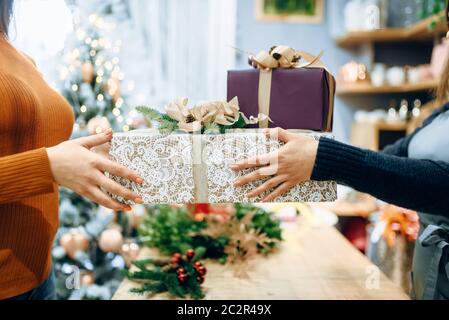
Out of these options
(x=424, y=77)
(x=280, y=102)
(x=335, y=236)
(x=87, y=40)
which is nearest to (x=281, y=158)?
(x=280, y=102)

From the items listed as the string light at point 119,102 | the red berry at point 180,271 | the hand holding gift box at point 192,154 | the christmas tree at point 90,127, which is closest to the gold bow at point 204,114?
the hand holding gift box at point 192,154

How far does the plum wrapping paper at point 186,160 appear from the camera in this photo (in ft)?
2.54

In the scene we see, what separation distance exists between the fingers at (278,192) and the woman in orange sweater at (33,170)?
0.25 m

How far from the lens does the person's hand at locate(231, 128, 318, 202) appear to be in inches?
30.5

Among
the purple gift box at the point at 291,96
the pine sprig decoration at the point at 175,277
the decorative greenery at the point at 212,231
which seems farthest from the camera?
the decorative greenery at the point at 212,231

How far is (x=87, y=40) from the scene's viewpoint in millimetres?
2188

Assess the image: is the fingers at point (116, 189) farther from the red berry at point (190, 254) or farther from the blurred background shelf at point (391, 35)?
the blurred background shelf at point (391, 35)

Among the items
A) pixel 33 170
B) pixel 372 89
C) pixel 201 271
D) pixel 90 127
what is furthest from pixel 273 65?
pixel 372 89

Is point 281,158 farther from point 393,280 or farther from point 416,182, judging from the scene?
point 393,280

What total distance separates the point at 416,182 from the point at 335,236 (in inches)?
33.4

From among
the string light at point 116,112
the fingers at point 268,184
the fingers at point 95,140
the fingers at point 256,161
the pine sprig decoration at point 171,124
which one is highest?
the pine sprig decoration at point 171,124

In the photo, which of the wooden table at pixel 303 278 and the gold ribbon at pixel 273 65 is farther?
the wooden table at pixel 303 278

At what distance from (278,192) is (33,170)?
0.44 meters

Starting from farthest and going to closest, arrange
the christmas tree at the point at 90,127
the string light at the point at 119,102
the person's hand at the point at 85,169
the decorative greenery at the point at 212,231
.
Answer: the string light at the point at 119,102
the christmas tree at the point at 90,127
the decorative greenery at the point at 212,231
the person's hand at the point at 85,169
